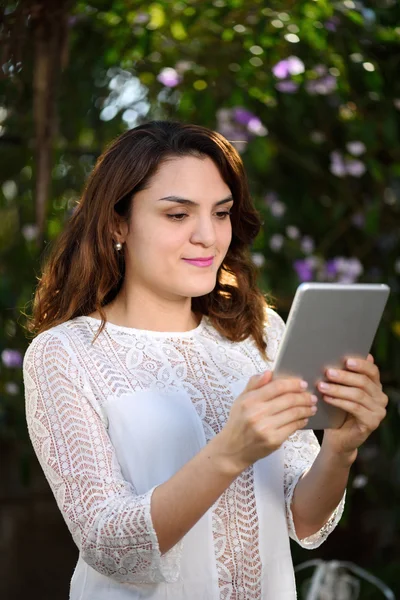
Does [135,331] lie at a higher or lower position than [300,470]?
higher

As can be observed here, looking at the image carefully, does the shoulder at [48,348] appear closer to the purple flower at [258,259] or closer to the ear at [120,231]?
the ear at [120,231]

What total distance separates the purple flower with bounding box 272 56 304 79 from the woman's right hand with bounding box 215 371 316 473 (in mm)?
1784

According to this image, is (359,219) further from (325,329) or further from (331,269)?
(325,329)

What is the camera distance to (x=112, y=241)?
1839mm

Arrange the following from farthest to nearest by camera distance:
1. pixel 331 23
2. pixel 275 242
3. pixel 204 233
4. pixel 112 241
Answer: pixel 275 242 → pixel 331 23 → pixel 112 241 → pixel 204 233

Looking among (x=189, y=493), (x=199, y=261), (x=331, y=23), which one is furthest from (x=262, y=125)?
(x=189, y=493)

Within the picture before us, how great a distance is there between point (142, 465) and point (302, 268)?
1555 millimetres

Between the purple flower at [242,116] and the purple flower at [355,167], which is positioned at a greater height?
the purple flower at [242,116]

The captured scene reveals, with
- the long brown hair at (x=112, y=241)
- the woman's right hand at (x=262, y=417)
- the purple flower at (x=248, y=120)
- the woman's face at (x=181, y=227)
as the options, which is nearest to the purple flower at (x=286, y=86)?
the purple flower at (x=248, y=120)

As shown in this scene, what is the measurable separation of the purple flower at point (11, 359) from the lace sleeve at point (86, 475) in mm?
1339

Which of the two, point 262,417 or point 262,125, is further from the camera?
point 262,125

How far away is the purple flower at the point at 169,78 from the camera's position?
124 inches

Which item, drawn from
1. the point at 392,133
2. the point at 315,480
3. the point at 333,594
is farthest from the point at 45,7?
the point at 333,594

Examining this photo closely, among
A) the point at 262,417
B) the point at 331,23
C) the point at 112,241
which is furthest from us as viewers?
the point at 331,23
